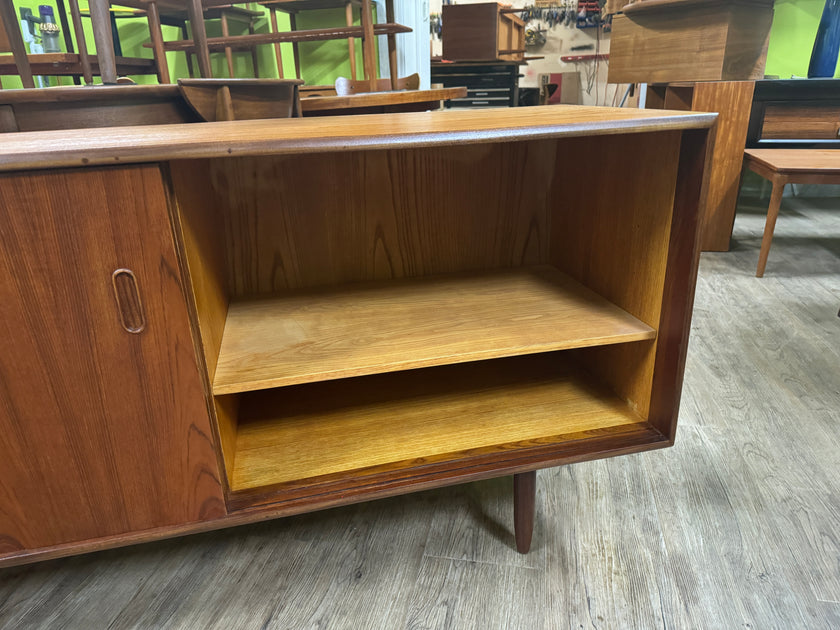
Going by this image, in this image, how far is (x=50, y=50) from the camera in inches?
152

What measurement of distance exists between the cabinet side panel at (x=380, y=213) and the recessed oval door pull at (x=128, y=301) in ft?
1.38

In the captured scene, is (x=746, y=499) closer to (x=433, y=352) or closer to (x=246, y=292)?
(x=433, y=352)

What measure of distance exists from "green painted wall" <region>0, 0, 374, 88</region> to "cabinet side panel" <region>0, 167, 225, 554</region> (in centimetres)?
436

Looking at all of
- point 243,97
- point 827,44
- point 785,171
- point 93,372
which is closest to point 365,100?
point 243,97

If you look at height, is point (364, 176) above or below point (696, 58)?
below

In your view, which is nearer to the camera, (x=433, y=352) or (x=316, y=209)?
(x=433, y=352)

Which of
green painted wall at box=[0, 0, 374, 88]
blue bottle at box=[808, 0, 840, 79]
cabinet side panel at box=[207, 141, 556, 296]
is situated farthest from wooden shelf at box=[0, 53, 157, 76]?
blue bottle at box=[808, 0, 840, 79]

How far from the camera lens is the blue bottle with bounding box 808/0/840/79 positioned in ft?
8.90

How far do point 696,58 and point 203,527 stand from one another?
2806 mm

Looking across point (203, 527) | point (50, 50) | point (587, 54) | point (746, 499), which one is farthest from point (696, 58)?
point (587, 54)

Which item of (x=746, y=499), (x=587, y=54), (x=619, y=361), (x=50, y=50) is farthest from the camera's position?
(x=587, y=54)

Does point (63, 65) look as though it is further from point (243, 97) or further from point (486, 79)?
point (486, 79)

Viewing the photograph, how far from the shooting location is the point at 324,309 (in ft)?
3.39

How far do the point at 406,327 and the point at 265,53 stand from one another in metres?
4.70
